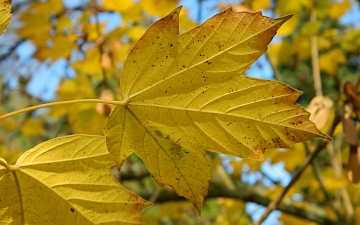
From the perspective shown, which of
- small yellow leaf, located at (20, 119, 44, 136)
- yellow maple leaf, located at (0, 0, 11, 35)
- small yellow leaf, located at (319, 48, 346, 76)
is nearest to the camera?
yellow maple leaf, located at (0, 0, 11, 35)

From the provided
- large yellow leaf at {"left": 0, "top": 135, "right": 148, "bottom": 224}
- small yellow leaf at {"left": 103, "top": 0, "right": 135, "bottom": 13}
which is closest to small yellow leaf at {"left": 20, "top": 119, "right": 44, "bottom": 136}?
small yellow leaf at {"left": 103, "top": 0, "right": 135, "bottom": 13}

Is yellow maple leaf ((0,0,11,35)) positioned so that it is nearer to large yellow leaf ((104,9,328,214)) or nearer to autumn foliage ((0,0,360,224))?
autumn foliage ((0,0,360,224))

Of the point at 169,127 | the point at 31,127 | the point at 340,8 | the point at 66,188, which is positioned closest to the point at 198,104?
the point at 169,127

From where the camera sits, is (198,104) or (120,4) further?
(120,4)

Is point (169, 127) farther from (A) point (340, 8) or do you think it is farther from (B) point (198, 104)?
(A) point (340, 8)

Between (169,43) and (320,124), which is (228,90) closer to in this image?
(169,43)

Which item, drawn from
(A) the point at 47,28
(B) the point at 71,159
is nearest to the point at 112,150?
(B) the point at 71,159

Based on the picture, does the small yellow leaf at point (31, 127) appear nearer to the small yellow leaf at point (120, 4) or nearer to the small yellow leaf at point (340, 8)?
the small yellow leaf at point (120, 4)
